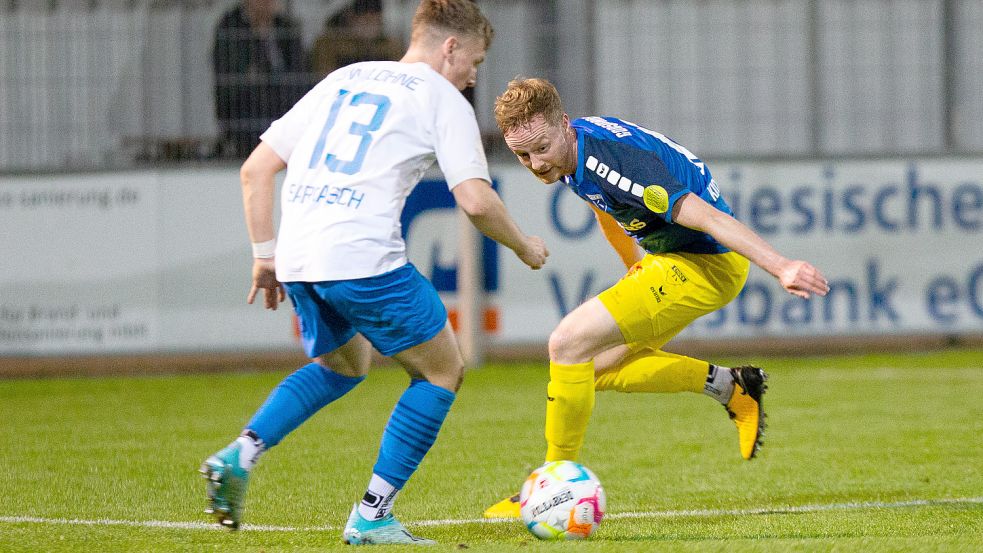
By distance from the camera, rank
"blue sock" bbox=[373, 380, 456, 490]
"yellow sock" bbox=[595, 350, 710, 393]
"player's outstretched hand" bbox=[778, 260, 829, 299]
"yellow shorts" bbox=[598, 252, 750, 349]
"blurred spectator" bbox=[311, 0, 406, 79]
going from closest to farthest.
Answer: "player's outstretched hand" bbox=[778, 260, 829, 299] → "blue sock" bbox=[373, 380, 456, 490] → "yellow shorts" bbox=[598, 252, 750, 349] → "yellow sock" bbox=[595, 350, 710, 393] → "blurred spectator" bbox=[311, 0, 406, 79]

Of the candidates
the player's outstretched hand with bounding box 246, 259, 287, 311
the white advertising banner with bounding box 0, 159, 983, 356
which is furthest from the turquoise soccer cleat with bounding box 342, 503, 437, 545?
the white advertising banner with bounding box 0, 159, 983, 356

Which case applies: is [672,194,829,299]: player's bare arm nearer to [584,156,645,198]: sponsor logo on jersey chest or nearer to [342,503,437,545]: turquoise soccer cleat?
[584,156,645,198]: sponsor logo on jersey chest

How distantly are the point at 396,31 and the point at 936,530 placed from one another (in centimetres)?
746

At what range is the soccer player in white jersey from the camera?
4438 mm

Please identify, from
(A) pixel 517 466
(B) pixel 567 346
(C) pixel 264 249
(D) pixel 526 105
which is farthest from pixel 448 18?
(A) pixel 517 466

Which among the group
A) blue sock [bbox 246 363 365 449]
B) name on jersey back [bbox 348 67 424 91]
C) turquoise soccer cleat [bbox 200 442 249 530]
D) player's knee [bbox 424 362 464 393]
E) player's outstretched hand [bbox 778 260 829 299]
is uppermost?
name on jersey back [bbox 348 67 424 91]

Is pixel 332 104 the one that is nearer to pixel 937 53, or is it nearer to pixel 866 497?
pixel 866 497

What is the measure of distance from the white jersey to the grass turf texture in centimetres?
92

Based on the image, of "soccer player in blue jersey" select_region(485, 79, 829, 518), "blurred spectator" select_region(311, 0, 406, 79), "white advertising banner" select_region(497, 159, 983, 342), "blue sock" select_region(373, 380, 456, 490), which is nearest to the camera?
"blue sock" select_region(373, 380, 456, 490)

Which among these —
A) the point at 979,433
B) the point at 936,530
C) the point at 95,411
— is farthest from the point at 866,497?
the point at 95,411

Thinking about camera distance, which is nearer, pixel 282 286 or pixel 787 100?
pixel 282 286

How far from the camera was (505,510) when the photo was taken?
17.2 ft

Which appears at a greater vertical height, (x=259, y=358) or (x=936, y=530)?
(x=936, y=530)

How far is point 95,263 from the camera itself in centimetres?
1103
